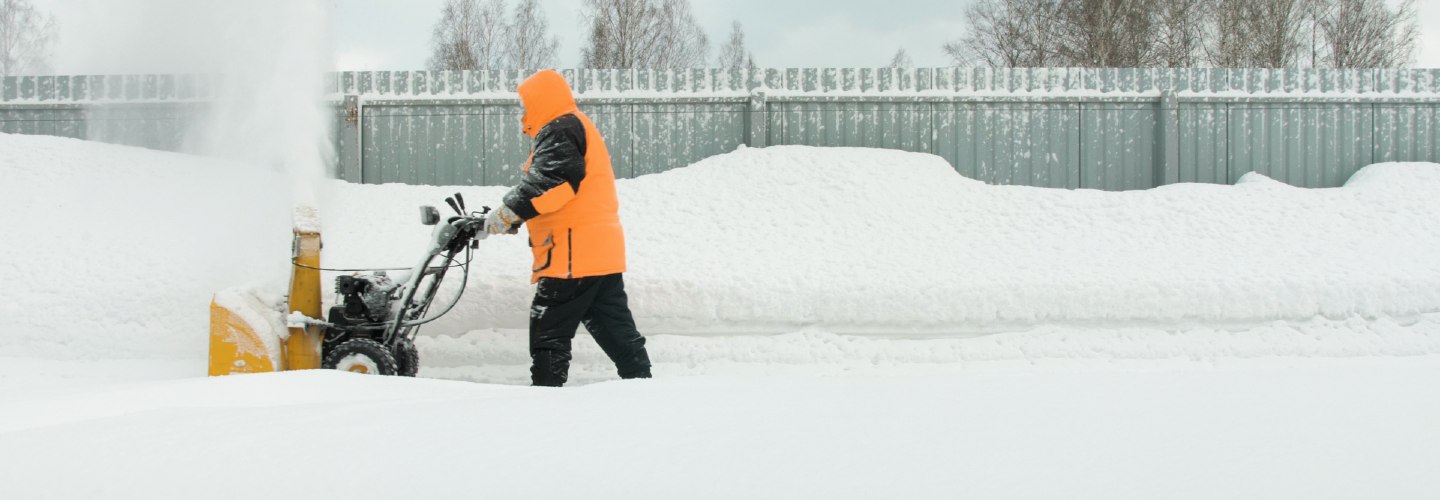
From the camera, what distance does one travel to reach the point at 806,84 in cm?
922

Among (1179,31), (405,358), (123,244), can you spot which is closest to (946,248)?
(405,358)

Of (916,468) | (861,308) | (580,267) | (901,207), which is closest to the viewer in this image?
(916,468)

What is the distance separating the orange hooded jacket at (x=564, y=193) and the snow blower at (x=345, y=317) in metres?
0.24

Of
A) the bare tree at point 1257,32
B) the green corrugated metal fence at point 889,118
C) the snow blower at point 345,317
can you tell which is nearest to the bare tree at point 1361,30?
the bare tree at point 1257,32

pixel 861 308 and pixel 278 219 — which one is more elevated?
pixel 278 219

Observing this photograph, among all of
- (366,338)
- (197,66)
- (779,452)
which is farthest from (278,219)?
(779,452)

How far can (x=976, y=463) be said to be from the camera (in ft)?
5.72

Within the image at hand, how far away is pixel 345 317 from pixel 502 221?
974mm

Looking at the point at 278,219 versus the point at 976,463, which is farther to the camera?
the point at 278,219

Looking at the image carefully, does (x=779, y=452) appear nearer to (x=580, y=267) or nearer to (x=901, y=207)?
(x=580, y=267)

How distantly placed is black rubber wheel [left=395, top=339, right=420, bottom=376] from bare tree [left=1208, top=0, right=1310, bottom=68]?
19.9m

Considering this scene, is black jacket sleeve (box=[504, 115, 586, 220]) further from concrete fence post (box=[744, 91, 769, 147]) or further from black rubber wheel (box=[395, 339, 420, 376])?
concrete fence post (box=[744, 91, 769, 147])

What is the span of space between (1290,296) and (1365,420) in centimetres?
496

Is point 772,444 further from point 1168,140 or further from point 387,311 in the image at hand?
point 1168,140
